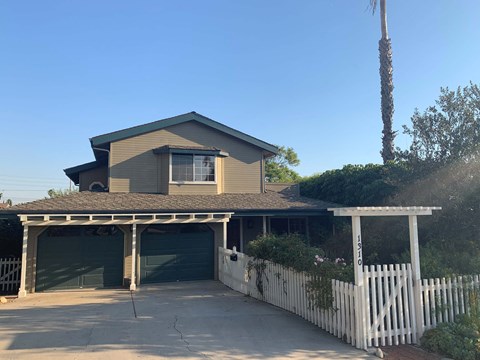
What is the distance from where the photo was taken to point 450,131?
10188 mm

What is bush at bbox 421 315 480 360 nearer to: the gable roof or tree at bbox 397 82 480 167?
tree at bbox 397 82 480 167

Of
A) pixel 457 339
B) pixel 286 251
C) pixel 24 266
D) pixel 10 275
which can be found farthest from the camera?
pixel 10 275

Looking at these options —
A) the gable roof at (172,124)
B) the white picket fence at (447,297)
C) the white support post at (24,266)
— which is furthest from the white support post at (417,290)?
the white support post at (24,266)

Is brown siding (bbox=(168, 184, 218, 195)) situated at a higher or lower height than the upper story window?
lower

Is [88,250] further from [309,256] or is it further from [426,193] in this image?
[426,193]

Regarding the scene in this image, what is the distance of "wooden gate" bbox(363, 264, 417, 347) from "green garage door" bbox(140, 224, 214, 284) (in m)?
8.66

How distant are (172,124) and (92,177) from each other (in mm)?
5236

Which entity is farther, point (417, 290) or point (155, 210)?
point (155, 210)

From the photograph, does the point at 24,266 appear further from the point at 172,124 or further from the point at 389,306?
the point at 389,306

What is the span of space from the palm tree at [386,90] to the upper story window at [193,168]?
27.3ft

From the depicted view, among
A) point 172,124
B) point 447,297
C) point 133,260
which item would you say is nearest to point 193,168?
point 172,124

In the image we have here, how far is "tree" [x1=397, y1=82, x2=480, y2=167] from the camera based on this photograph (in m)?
9.83

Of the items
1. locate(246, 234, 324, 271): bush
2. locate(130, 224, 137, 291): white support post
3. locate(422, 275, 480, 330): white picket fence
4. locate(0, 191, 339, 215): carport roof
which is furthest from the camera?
locate(130, 224, 137, 291): white support post

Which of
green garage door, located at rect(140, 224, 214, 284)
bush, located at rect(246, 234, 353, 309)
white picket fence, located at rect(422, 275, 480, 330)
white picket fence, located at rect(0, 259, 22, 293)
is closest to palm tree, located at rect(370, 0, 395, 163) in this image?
green garage door, located at rect(140, 224, 214, 284)
